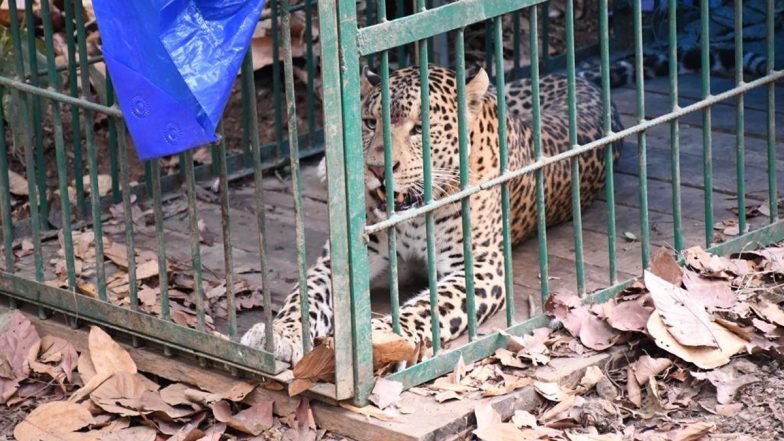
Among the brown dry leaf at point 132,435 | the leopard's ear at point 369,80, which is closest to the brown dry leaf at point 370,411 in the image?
the brown dry leaf at point 132,435

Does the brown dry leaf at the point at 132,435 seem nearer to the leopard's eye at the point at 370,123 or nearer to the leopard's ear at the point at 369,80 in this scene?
the leopard's eye at the point at 370,123

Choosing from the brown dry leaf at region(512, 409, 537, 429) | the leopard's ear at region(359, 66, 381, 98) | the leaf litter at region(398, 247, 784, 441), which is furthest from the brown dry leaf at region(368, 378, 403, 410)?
the leopard's ear at region(359, 66, 381, 98)

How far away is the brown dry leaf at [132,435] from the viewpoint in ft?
16.1

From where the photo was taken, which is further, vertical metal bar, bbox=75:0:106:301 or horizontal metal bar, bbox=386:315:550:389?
vertical metal bar, bbox=75:0:106:301

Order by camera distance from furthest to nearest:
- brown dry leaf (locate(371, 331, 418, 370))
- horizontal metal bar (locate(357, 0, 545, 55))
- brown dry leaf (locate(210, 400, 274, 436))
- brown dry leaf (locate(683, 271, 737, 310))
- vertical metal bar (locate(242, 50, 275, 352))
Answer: brown dry leaf (locate(683, 271, 737, 310)), brown dry leaf (locate(210, 400, 274, 436)), brown dry leaf (locate(371, 331, 418, 370)), vertical metal bar (locate(242, 50, 275, 352)), horizontal metal bar (locate(357, 0, 545, 55))

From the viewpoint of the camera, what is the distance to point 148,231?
22.0 ft

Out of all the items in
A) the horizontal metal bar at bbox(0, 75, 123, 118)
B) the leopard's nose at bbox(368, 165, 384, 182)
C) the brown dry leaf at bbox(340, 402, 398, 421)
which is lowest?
the brown dry leaf at bbox(340, 402, 398, 421)

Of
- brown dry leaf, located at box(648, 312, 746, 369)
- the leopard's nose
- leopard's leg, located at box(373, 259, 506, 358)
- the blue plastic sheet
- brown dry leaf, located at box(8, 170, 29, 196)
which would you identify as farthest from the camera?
brown dry leaf, located at box(8, 170, 29, 196)

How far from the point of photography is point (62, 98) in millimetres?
5238

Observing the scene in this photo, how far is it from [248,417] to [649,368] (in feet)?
4.65

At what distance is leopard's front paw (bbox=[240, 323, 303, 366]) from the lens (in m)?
4.89

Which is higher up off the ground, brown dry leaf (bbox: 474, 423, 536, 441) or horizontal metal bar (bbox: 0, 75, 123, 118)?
horizontal metal bar (bbox: 0, 75, 123, 118)

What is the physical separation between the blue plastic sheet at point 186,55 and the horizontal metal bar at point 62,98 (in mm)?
540

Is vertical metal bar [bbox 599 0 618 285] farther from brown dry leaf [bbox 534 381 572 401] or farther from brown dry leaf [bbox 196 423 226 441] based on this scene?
brown dry leaf [bbox 196 423 226 441]
